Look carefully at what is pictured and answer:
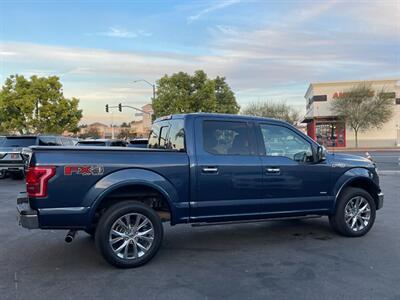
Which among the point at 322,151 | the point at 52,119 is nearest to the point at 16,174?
the point at 322,151

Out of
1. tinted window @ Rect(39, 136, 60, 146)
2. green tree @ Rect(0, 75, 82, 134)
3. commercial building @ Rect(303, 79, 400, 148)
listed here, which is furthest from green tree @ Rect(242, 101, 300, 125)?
tinted window @ Rect(39, 136, 60, 146)

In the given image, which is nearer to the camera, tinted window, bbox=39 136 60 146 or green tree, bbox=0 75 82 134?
tinted window, bbox=39 136 60 146

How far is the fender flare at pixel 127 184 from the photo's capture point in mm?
5129

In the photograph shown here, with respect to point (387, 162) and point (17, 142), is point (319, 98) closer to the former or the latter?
point (387, 162)

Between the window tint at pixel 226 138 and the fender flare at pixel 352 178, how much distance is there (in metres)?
1.70

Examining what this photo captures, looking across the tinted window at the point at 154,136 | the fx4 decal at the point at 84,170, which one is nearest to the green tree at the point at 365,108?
the tinted window at the point at 154,136

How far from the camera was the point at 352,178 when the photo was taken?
6.84 m

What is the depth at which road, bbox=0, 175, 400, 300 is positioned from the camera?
4.45 meters

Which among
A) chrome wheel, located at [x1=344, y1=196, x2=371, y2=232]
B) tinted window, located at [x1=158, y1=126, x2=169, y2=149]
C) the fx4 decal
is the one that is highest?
tinted window, located at [x1=158, y1=126, x2=169, y2=149]

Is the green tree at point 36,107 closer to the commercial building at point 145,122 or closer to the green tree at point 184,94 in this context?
the green tree at point 184,94

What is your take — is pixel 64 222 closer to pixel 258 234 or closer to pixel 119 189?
pixel 119 189

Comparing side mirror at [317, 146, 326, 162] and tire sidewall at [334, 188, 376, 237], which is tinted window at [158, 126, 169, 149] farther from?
tire sidewall at [334, 188, 376, 237]

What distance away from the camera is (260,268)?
17.2 ft

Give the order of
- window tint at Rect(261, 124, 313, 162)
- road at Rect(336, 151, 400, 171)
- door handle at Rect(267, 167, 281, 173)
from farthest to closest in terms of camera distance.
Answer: road at Rect(336, 151, 400, 171) < window tint at Rect(261, 124, 313, 162) < door handle at Rect(267, 167, 281, 173)
